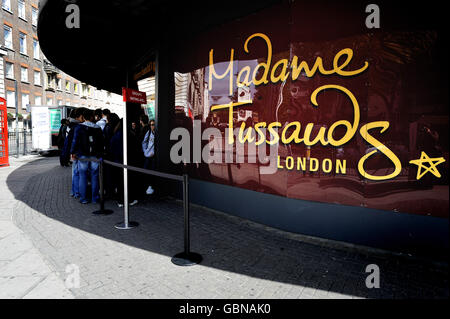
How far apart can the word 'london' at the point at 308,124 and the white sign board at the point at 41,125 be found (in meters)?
14.6

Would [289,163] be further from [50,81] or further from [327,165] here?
[50,81]

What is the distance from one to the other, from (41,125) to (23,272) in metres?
15.5

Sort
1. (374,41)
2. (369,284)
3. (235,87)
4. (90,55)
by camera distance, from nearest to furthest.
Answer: (369,284) → (374,41) → (235,87) → (90,55)

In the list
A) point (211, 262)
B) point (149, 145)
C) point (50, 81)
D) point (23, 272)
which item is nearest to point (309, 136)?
point (211, 262)

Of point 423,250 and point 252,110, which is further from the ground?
point 252,110

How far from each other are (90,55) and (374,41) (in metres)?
8.10

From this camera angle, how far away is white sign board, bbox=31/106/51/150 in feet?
53.0

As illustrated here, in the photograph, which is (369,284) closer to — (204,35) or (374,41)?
(374,41)

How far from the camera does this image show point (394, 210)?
12.5ft

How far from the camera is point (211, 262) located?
3.59m

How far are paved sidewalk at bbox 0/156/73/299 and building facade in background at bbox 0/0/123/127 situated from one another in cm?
2643

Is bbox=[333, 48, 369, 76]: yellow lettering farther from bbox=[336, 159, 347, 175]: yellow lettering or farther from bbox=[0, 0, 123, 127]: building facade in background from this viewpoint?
bbox=[0, 0, 123, 127]: building facade in background

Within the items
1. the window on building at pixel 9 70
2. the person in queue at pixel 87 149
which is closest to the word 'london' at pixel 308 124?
the person in queue at pixel 87 149
